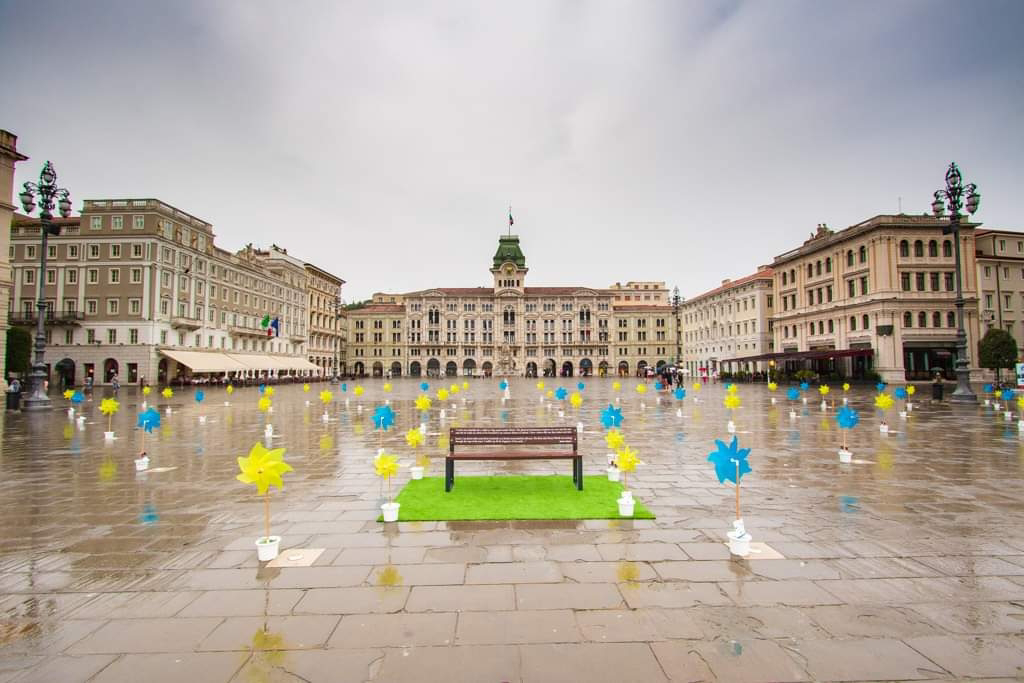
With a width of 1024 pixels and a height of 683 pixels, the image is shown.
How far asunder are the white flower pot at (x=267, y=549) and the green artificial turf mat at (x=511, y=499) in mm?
1463

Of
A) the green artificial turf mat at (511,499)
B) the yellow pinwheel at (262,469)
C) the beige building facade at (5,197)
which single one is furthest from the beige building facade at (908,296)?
the beige building facade at (5,197)

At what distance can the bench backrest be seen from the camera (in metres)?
7.88

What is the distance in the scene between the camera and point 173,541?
5.61 meters

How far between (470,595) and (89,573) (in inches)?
143

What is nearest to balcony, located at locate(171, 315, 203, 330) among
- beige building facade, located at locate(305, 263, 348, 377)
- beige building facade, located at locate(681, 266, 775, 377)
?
beige building facade, located at locate(305, 263, 348, 377)

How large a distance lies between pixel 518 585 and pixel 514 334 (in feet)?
317

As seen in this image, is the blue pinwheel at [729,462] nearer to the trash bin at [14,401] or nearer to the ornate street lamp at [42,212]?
the ornate street lamp at [42,212]

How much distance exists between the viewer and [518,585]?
4.36m

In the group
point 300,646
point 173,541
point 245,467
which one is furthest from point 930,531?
point 173,541

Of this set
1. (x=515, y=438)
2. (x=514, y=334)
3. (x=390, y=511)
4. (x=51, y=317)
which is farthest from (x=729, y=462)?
(x=514, y=334)

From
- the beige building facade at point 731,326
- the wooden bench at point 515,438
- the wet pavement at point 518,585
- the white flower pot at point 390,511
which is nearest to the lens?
the wet pavement at point 518,585

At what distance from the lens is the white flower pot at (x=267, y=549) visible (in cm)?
499

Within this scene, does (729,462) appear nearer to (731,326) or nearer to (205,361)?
(205,361)

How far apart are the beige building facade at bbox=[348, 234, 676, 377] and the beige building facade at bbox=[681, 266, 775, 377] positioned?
15789 millimetres
